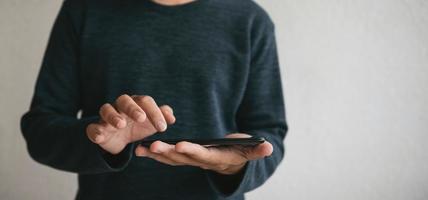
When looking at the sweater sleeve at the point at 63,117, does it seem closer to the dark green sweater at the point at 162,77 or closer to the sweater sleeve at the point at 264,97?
the dark green sweater at the point at 162,77

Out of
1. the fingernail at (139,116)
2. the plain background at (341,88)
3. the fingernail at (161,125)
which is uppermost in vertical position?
the fingernail at (139,116)

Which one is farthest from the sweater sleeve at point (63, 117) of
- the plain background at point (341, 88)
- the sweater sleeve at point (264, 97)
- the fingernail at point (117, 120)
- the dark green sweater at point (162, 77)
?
the plain background at point (341, 88)

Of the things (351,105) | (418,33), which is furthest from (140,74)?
(418,33)

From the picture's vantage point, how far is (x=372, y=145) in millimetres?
902

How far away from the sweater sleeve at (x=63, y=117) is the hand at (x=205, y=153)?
9 cm

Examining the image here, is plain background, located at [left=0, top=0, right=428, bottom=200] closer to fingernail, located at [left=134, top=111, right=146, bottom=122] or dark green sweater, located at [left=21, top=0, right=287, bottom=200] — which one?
dark green sweater, located at [left=21, top=0, right=287, bottom=200]

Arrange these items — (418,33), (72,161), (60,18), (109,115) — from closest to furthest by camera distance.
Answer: (109,115)
(72,161)
(60,18)
(418,33)

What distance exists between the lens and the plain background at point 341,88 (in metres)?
0.85

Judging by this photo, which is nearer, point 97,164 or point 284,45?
point 97,164

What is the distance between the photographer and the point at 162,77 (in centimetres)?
63

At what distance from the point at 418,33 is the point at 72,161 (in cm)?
80

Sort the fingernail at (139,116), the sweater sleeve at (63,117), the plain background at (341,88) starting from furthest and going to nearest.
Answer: the plain background at (341,88), the sweater sleeve at (63,117), the fingernail at (139,116)

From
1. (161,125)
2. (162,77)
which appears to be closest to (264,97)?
(162,77)

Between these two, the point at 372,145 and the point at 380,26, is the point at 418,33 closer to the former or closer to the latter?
the point at 380,26
